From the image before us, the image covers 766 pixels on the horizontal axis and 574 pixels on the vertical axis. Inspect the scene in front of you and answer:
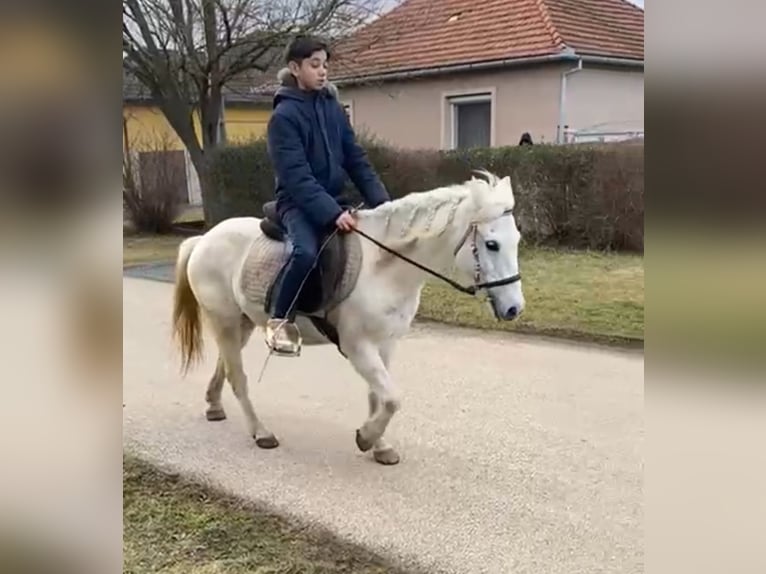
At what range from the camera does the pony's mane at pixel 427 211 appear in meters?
2.68

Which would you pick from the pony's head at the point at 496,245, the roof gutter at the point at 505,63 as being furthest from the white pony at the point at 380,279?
the roof gutter at the point at 505,63

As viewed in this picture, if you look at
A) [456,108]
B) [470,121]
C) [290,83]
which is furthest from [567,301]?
[290,83]

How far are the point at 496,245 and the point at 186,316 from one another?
1613 mm

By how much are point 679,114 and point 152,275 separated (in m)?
5.86

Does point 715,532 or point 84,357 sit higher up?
point 84,357

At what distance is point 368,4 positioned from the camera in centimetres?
426

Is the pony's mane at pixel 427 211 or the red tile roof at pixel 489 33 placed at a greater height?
the red tile roof at pixel 489 33

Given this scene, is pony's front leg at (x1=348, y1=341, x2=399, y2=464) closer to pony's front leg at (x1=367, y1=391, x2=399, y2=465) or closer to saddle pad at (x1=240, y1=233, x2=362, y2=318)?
pony's front leg at (x1=367, y1=391, x2=399, y2=465)

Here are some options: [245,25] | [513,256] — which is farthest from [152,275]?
[513,256]

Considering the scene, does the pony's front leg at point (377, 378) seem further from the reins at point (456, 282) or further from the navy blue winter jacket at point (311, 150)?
the navy blue winter jacket at point (311, 150)

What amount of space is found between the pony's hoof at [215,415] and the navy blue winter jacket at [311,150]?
1.29m

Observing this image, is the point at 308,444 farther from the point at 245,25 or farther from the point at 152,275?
the point at 152,275

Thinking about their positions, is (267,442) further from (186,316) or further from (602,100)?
(602,100)

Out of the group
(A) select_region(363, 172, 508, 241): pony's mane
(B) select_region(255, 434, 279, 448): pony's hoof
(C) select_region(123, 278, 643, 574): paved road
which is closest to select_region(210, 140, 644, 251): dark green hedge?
(C) select_region(123, 278, 643, 574): paved road
